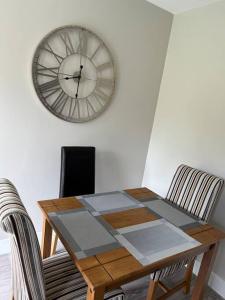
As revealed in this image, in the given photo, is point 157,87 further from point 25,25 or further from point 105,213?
point 105,213

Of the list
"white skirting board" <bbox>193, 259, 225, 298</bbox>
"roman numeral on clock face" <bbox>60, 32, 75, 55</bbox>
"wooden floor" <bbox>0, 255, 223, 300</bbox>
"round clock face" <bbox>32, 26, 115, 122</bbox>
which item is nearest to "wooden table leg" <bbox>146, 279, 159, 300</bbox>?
"wooden floor" <bbox>0, 255, 223, 300</bbox>

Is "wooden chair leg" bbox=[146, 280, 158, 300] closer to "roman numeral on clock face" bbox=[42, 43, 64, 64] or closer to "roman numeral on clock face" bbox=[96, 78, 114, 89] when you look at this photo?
"roman numeral on clock face" bbox=[96, 78, 114, 89]

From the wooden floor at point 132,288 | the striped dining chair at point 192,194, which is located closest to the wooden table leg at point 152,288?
the striped dining chair at point 192,194

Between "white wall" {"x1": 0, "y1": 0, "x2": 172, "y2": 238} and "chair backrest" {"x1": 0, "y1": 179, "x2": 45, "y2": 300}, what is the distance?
106cm

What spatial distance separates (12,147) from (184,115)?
5.57ft

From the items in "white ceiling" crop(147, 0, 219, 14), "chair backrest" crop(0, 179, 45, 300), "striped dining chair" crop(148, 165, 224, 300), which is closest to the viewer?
"chair backrest" crop(0, 179, 45, 300)

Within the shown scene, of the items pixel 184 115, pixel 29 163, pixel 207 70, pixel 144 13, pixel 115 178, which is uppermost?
pixel 144 13

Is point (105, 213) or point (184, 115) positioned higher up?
point (184, 115)

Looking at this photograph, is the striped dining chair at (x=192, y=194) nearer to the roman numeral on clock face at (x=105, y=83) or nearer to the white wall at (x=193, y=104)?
the white wall at (x=193, y=104)

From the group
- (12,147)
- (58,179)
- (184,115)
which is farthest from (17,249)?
(184,115)

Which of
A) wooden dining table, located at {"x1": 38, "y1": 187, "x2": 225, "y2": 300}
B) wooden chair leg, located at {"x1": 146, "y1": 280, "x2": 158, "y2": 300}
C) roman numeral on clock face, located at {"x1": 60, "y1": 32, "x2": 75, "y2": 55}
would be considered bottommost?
wooden chair leg, located at {"x1": 146, "y1": 280, "x2": 158, "y2": 300}

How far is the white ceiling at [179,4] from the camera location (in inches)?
91.6

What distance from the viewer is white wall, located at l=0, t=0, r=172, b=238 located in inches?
77.2

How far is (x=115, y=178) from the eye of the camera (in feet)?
9.21
